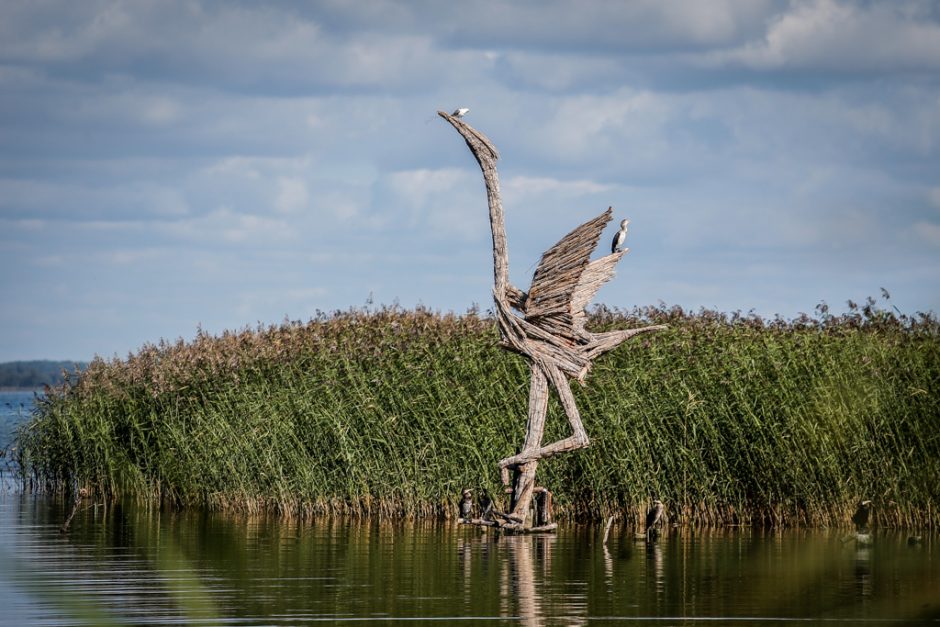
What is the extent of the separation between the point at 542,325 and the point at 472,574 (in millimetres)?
2783

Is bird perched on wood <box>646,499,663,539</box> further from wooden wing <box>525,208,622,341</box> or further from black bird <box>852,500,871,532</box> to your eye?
wooden wing <box>525,208,622,341</box>

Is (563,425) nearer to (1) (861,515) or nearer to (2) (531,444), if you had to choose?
(1) (861,515)

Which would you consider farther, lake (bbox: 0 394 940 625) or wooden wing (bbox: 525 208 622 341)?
wooden wing (bbox: 525 208 622 341)

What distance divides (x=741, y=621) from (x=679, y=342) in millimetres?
7841

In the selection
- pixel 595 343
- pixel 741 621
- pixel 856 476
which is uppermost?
pixel 595 343

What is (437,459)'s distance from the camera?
52.1 feet

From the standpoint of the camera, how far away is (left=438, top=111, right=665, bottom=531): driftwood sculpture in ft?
32.5

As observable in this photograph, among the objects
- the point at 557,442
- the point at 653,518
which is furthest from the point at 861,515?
the point at 557,442

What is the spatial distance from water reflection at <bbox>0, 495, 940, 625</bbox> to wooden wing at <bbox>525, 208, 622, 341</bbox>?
7.84 ft

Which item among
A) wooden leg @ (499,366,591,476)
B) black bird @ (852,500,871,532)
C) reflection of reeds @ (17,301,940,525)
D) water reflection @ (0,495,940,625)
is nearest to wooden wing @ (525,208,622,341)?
wooden leg @ (499,366,591,476)

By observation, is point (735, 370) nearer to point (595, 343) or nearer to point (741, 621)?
point (595, 343)

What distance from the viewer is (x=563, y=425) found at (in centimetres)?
1556

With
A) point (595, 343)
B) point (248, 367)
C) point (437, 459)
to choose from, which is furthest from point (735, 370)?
point (248, 367)

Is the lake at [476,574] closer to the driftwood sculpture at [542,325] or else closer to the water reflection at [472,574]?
the water reflection at [472,574]
